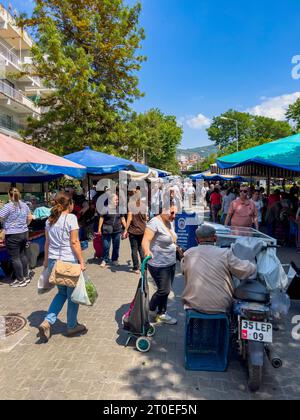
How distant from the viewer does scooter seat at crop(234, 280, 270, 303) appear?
121 inches

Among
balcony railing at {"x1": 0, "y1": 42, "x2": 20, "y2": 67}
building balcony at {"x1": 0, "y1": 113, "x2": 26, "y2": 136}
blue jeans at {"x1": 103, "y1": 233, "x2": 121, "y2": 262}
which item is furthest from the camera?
balcony railing at {"x1": 0, "y1": 42, "x2": 20, "y2": 67}

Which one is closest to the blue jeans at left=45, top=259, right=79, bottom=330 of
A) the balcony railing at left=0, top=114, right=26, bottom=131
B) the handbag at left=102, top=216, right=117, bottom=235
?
the handbag at left=102, top=216, right=117, bottom=235

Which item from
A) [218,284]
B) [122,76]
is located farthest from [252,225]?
[122,76]

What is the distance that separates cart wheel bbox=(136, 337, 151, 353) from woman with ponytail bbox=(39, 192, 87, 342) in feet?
2.94

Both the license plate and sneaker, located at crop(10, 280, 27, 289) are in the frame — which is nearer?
the license plate

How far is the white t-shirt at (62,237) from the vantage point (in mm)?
3838

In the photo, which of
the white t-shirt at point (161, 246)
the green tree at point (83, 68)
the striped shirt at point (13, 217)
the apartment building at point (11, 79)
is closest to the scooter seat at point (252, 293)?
the white t-shirt at point (161, 246)

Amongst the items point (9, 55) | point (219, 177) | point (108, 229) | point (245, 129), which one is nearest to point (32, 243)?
point (108, 229)

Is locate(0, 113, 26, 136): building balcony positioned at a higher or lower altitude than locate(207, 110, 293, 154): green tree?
lower

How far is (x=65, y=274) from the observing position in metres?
3.69

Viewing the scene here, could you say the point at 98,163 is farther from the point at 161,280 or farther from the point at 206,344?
the point at 206,344

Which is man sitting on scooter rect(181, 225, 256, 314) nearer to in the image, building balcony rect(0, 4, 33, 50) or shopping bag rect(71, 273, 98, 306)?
shopping bag rect(71, 273, 98, 306)

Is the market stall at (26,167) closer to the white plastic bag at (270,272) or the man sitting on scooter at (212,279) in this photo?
the man sitting on scooter at (212,279)

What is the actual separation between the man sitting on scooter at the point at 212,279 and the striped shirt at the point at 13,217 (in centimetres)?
385
